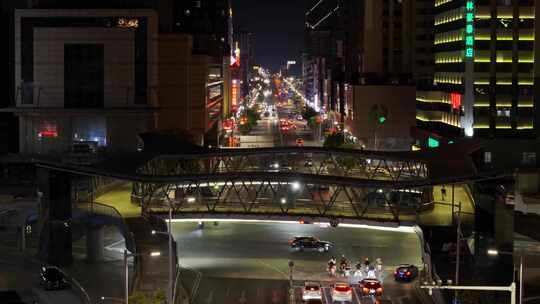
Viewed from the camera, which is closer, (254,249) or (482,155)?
(254,249)

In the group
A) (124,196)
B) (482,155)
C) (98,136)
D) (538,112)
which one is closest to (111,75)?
(98,136)

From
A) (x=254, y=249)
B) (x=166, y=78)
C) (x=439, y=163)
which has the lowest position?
(x=254, y=249)

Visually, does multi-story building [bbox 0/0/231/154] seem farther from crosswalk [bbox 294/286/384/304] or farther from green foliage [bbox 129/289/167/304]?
green foliage [bbox 129/289/167/304]

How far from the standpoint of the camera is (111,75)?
8350cm

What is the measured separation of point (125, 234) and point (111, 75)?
41045 mm

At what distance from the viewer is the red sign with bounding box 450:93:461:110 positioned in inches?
3506

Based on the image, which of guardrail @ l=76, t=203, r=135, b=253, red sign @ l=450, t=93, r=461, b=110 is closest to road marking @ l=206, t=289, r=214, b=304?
guardrail @ l=76, t=203, r=135, b=253

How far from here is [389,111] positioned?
11525 centimetres

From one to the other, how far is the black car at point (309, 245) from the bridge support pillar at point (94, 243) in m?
11.5

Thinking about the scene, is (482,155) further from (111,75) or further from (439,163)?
(111,75)

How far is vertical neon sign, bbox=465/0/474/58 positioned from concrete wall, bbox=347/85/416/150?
101 feet

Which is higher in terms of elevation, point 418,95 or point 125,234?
point 418,95

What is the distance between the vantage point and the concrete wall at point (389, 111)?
115 meters

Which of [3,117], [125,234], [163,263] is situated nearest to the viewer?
[163,263]
